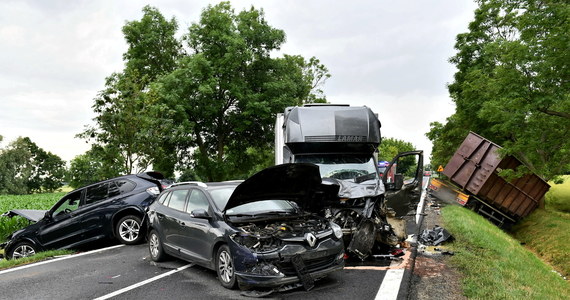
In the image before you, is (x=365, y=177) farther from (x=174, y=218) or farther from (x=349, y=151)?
(x=174, y=218)

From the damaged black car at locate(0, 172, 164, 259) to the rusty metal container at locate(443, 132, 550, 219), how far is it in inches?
527

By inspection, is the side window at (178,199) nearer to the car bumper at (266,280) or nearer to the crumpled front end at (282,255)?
the crumpled front end at (282,255)

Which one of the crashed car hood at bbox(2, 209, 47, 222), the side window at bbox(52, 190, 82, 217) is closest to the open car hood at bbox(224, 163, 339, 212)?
the side window at bbox(52, 190, 82, 217)

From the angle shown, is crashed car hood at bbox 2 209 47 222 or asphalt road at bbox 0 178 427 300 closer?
asphalt road at bbox 0 178 427 300

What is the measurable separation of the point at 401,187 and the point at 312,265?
335 cm

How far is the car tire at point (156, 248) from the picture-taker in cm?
787

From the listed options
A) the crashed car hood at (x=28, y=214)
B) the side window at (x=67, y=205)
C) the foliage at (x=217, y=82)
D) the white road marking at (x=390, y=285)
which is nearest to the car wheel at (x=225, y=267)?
the white road marking at (x=390, y=285)

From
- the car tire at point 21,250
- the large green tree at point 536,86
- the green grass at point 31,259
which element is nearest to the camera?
the green grass at point 31,259

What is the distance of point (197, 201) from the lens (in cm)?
702

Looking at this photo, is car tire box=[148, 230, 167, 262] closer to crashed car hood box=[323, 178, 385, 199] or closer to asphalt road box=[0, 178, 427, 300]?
asphalt road box=[0, 178, 427, 300]

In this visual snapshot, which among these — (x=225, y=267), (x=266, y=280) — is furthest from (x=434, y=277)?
(x=225, y=267)

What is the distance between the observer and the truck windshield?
29.5ft

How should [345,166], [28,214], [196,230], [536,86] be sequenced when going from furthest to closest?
[536,86]
[28,214]
[345,166]
[196,230]

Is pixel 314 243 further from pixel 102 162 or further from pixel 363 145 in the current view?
pixel 102 162
